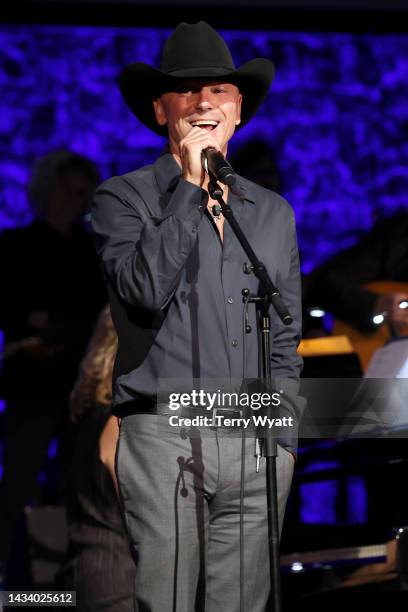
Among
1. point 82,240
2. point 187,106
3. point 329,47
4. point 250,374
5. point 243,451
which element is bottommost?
point 243,451

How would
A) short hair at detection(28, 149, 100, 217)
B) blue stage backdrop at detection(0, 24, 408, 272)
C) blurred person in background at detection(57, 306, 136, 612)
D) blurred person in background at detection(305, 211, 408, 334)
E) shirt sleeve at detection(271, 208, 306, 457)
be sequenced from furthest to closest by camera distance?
blue stage backdrop at detection(0, 24, 408, 272), short hair at detection(28, 149, 100, 217), blurred person in background at detection(305, 211, 408, 334), blurred person in background at detection(57, 306, 136, 612), shirt sleeve at detection(271, 208, 306, 457)

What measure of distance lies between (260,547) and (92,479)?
4.46 ft

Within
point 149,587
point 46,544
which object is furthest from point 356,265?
point 149,587

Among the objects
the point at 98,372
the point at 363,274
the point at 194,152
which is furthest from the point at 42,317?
the point at 194,152

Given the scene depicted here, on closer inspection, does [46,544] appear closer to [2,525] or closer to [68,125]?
[2,525]

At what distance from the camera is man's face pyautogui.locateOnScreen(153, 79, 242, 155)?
2.77 metres

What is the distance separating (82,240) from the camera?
564 cm

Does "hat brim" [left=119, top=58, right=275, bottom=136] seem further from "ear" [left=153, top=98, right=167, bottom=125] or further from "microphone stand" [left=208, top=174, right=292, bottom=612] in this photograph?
"microphone stand" [left=208, top=174, right=292, bottom=612]

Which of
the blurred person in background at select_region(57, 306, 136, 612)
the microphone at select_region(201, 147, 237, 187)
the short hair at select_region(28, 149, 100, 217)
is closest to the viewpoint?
the microphone at select_region(201, 147, 237, 187)

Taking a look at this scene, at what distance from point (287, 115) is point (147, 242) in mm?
4457

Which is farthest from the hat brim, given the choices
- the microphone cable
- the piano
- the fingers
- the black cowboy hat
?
the piano

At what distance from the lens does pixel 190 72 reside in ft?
9.37

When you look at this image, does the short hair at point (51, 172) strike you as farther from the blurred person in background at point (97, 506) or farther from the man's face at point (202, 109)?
the man's face at point (202, 109)

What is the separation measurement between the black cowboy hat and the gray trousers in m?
0.87
